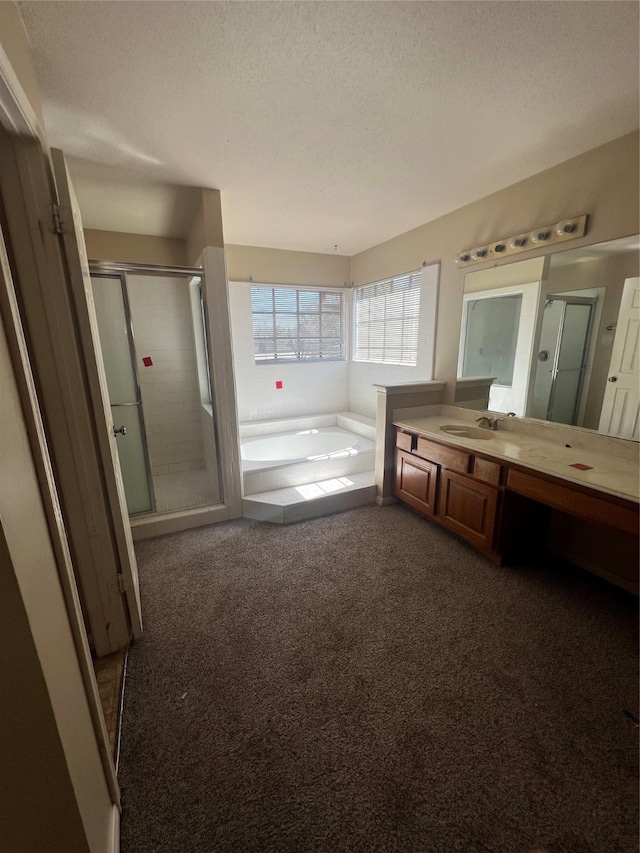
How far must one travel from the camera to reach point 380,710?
1.36 meters

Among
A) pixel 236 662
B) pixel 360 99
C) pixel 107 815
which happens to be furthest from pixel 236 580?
pixel 360 99

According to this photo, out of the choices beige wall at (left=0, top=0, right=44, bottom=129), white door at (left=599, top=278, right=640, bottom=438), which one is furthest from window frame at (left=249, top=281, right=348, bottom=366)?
white door at (left=599, top=278, right=640, bottom=438)

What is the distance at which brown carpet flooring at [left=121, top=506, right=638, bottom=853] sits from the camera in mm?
1046

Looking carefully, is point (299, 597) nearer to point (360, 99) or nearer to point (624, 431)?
point (624, 431)

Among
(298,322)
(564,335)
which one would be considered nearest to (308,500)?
(564,335)

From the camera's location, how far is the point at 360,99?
5.13 ft

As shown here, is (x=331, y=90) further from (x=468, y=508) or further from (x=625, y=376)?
(x=468, y=508)

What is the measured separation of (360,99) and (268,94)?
0.42m

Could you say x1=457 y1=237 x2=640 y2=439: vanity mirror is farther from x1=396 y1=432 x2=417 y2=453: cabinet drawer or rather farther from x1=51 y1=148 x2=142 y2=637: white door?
x1=51 y1=148 x2=142 y2=637: white door

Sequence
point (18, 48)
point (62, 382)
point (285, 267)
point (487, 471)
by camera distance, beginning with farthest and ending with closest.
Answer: point (285, 267) < point (487, 471) < point (62, 382) < point (18, 48)

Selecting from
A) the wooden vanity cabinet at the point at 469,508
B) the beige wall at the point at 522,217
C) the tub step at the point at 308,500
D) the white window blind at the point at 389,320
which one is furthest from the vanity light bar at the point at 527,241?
the tub step at the point at 308,500

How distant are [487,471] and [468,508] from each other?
0.32 meters

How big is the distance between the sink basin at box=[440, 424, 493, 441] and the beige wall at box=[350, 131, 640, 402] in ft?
1.41

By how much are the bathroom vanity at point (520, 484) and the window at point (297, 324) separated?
201 centimetres
